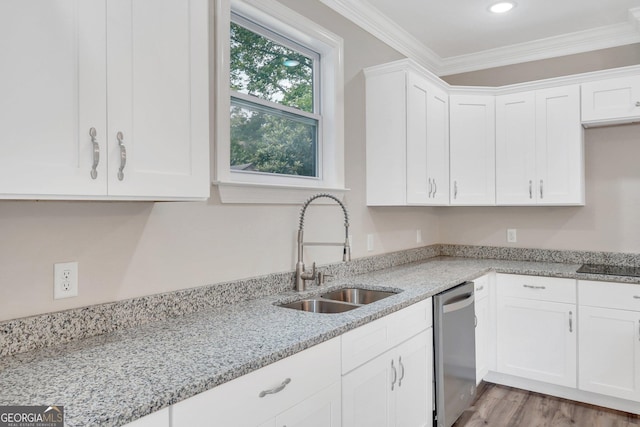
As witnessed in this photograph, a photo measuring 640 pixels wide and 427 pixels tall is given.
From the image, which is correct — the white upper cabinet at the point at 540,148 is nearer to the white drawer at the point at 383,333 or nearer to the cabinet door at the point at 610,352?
the cabinet door at the point at 610,352

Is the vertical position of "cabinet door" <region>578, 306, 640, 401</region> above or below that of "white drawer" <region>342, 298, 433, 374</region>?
below

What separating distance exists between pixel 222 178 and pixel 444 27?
224 centimetres

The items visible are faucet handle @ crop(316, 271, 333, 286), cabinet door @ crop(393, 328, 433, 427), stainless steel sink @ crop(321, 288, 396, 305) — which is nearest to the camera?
cabinet door @ crop(393, 328, 433, 427)

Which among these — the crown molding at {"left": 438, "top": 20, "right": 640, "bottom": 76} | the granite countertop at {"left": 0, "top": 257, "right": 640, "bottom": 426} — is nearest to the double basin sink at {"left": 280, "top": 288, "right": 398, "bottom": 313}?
the granite countertop at {"left": 0, "top": 257, "right": 640, "bottom": 426}

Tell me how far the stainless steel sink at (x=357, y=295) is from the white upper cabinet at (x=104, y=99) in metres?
1.18

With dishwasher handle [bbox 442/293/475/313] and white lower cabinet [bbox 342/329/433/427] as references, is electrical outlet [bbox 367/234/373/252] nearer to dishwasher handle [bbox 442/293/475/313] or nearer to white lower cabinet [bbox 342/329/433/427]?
dishwasher handle [bbox 442/293/475/313]

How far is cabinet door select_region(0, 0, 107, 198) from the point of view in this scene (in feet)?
3.35

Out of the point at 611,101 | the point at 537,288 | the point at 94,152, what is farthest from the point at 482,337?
the point at 94,152

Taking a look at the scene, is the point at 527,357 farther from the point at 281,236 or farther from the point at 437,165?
the point at 281,236

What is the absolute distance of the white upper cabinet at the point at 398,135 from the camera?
9.45ft

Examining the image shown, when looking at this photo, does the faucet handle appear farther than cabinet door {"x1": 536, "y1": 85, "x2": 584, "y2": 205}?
No

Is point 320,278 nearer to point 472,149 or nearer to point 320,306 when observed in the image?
point 320,306

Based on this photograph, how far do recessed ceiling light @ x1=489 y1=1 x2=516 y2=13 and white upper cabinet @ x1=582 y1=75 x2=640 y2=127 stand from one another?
2.66ft

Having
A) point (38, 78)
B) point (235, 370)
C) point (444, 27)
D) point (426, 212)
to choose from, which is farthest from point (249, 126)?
point (426, 212)
